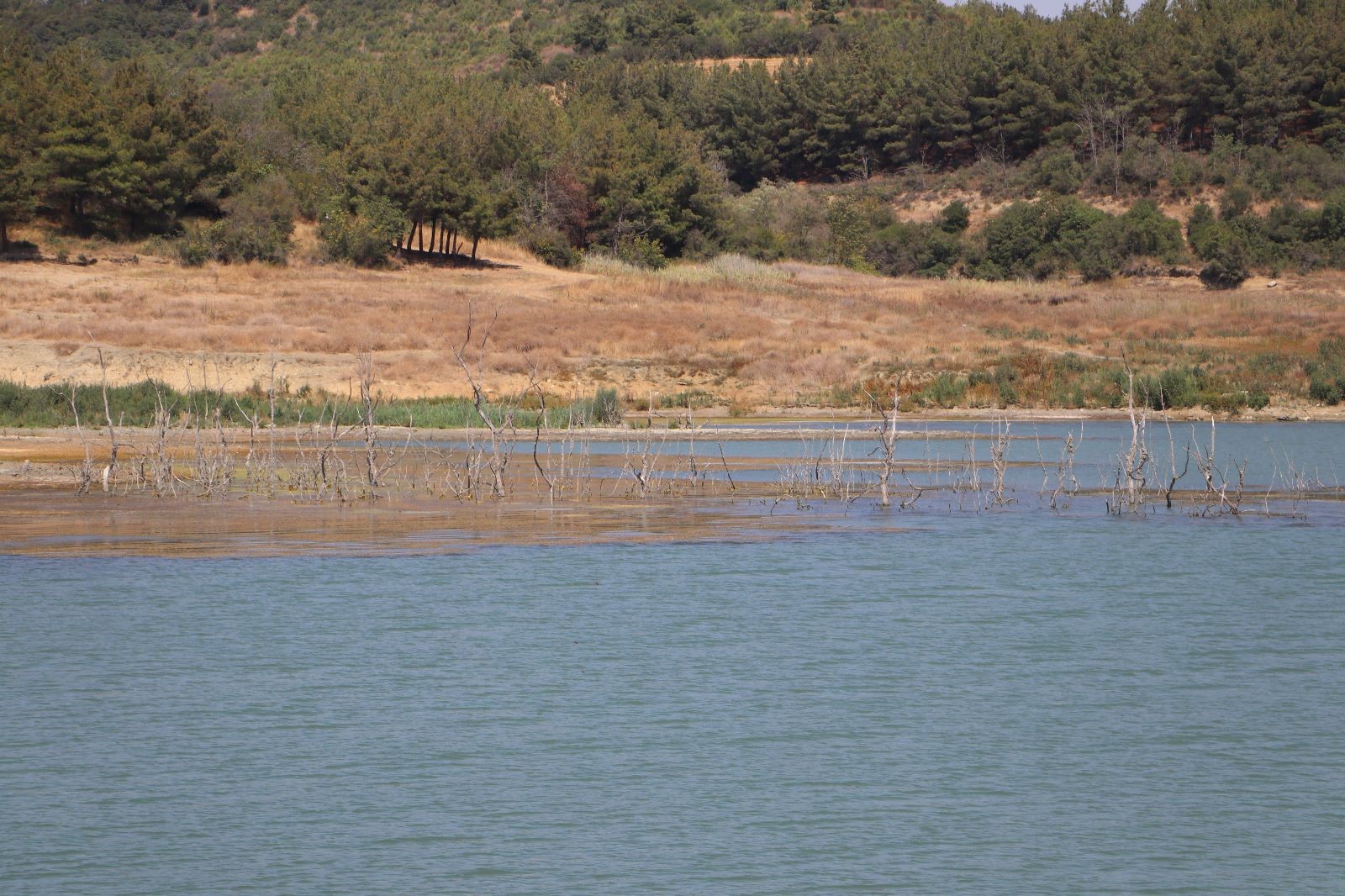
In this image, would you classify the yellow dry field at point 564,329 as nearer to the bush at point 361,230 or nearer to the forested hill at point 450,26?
the bush at point 361,230

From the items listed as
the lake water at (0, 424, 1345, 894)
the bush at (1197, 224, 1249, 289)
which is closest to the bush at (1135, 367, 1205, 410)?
the lake water at (0, 424, 1345, 894)

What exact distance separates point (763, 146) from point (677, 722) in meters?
100

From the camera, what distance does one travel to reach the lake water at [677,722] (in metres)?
10.5

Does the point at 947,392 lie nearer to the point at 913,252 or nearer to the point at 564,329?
the point at 564,329

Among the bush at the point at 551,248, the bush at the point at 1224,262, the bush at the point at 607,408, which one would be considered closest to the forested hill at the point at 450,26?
the bush at the point at 1224,262

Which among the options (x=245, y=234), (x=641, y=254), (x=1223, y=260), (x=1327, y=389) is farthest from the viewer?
(x=641, y=254)

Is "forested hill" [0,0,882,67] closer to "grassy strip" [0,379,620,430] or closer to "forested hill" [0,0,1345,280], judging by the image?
"forested hill" [0,0,1345,280]

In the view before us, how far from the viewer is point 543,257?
77.8 meters

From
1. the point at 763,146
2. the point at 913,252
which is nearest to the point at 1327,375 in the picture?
the point at 913,252

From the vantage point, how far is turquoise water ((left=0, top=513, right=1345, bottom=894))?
10469mm

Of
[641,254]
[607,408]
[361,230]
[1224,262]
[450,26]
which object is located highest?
[450,26]

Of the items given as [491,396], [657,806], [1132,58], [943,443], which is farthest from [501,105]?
[657,806]

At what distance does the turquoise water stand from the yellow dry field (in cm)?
1982

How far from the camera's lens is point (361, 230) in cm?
6800
